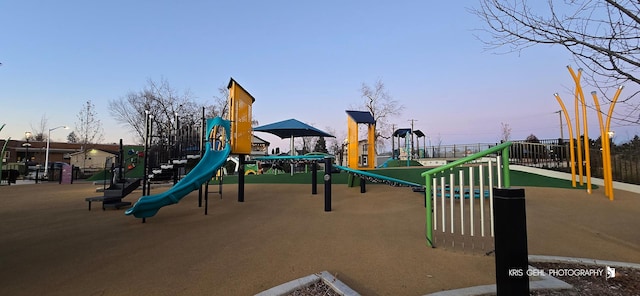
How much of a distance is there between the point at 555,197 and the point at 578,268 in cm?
809

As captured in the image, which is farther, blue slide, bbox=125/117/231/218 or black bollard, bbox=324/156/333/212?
black bollard, bbox=324/156/333/212

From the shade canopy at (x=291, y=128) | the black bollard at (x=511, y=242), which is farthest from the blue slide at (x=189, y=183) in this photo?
the shade canopy at (x=291, y=128)

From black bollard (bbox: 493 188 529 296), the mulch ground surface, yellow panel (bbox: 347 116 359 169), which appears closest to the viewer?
black bollard (bbox: 493 188 529 296)

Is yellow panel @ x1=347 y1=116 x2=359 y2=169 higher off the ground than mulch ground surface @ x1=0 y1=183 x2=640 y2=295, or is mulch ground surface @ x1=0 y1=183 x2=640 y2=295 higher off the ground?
yellow panel @ x1=347 y1=116 x2=359 y2=169

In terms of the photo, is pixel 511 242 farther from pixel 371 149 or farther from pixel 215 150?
pixel 371 149

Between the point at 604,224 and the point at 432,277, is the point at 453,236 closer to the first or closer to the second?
the point at 432,277

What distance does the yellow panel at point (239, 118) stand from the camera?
30.9ft

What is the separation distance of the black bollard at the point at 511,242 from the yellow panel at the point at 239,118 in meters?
8.30

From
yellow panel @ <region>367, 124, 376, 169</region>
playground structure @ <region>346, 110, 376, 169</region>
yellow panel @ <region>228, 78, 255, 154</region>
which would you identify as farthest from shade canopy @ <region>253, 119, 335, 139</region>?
yellow panel @ <region>228, 78, 255, 154</region>

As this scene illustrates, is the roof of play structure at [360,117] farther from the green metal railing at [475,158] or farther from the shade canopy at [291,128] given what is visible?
the green metal railing at [475,158]

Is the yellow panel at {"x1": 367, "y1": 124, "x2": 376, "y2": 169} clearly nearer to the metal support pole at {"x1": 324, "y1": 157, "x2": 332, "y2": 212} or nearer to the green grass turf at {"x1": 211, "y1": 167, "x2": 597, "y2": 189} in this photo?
the green grass turf at {"x1": 211, "y1": 167, "x2": 597, "y2": 189}

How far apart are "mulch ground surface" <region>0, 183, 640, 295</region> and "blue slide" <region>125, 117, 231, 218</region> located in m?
0.40

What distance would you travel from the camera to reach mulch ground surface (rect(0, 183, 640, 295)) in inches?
132

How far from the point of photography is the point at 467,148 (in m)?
28.2
